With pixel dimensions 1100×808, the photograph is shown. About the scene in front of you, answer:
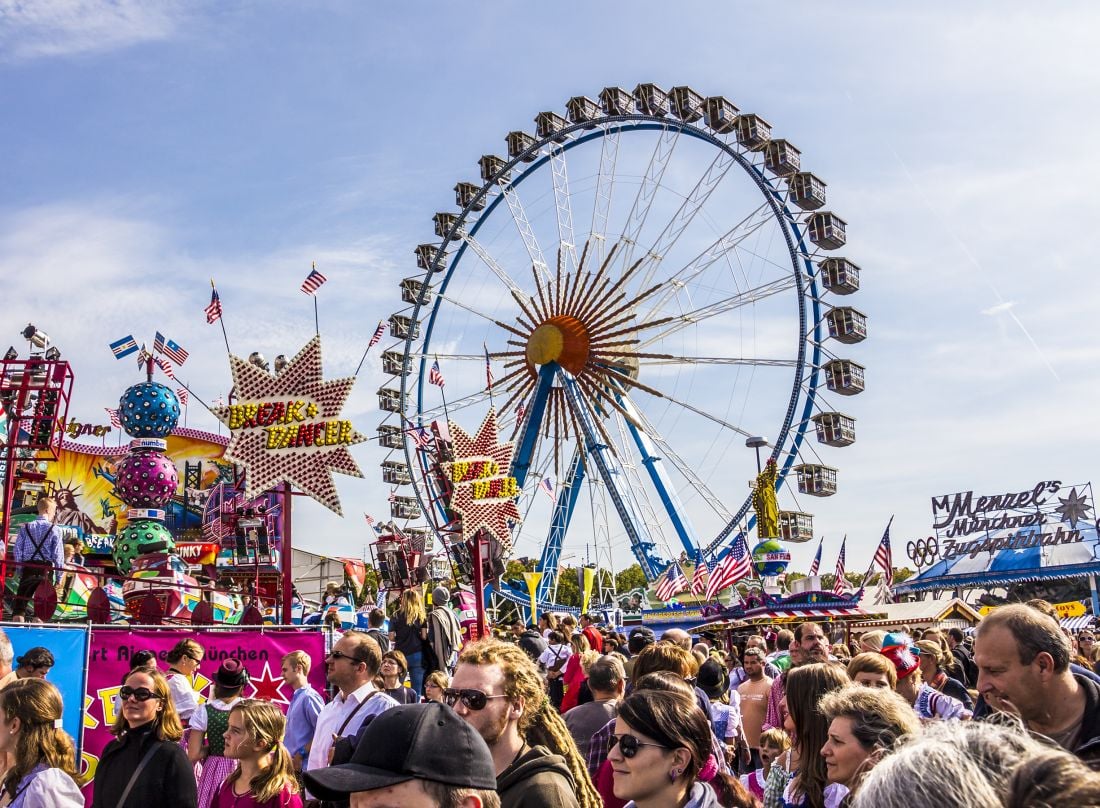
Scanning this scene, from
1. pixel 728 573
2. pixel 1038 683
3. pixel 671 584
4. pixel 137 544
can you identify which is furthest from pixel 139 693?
pixel 671 584

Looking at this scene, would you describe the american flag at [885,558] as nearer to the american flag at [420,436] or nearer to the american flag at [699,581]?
the american flag at [699,581]

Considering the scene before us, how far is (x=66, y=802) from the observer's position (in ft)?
13.7

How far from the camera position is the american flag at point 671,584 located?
26.1 metres

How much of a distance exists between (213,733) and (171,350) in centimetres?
2503

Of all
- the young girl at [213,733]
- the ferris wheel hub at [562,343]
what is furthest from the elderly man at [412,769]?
the ferris wheel hub at [562,343]

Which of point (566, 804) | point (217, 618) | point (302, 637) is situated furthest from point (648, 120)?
point (566, 804)

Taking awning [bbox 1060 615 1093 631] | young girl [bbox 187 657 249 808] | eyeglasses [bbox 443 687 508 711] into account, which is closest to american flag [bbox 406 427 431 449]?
awning [bbox 1060 615 1093 631]

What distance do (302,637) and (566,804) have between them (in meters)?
6.38

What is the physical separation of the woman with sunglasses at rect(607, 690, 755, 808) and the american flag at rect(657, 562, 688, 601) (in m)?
23.1

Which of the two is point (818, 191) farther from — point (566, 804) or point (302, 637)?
point (566, 804)

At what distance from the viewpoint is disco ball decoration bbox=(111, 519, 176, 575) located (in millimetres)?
15945

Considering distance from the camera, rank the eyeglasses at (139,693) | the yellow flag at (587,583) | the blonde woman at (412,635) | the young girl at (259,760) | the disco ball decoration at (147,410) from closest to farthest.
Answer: the young girl at (259,760), the eyeglasses at (139,693), the blonde woman at (412,635), the disco ball decoration at (147,410), the yellow flag at (587,583)

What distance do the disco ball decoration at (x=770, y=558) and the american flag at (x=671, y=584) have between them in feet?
14.1

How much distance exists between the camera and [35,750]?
426cm
